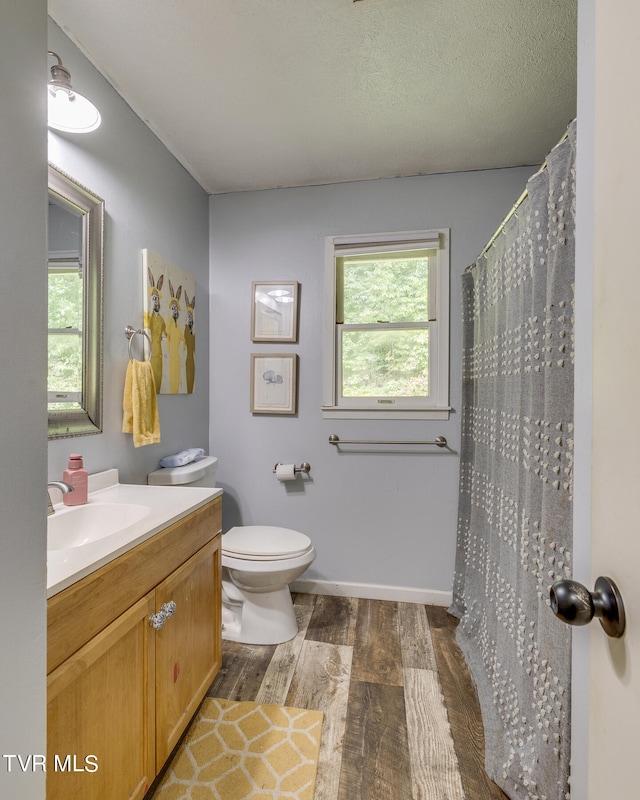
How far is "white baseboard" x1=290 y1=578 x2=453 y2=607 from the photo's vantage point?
2.12 meters

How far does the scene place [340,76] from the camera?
1474 millimetres

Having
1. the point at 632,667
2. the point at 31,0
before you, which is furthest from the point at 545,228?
the point at 31,0

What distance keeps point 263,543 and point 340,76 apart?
2.05 meters

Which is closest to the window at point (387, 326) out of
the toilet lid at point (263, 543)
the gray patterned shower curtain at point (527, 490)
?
the gray patterned shower curtain at point (527, 490)

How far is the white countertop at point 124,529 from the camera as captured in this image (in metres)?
0.78

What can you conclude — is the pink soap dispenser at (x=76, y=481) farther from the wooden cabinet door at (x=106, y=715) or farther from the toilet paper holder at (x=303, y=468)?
the toilet paper holder at (x=303, y=468)

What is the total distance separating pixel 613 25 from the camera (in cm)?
47

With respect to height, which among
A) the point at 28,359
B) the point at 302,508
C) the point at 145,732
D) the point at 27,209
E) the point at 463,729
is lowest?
the point at 463,729

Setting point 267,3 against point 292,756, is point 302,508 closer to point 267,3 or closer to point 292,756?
point 292,756

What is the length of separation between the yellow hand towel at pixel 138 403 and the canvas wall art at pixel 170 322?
184 mm

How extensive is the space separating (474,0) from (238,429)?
2.12m

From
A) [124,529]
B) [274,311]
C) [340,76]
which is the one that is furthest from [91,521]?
[340,76]

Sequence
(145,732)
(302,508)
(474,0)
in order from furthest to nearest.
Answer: (302,508), (474,0), (145,732)

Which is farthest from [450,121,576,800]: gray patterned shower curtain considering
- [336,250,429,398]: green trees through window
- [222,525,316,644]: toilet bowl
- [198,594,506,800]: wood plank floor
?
[222,525,316,644]: toilet bowl
